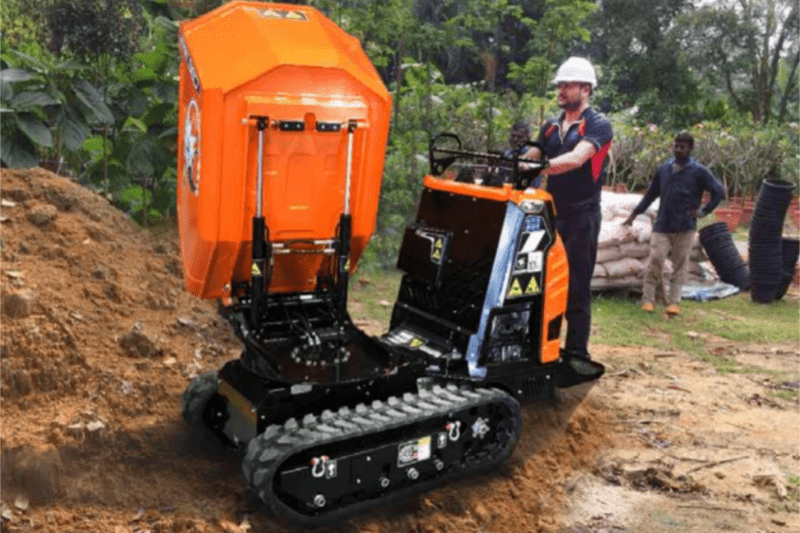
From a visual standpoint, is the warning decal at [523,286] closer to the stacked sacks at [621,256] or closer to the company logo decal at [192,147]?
the company logo decal at [192,147]

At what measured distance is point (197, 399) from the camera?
4.67m

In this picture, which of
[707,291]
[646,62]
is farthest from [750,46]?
→ [707,291]

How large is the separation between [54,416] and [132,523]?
1.04 m

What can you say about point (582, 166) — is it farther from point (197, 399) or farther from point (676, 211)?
point (676, 211)

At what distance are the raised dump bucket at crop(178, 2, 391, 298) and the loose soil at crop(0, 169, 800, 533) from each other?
1.01 metres

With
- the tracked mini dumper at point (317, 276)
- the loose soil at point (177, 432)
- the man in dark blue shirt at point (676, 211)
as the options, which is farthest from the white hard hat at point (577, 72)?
the man in dark blue shirt at point (676, 211)

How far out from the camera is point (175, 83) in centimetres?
653

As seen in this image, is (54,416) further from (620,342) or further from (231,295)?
(620,342)

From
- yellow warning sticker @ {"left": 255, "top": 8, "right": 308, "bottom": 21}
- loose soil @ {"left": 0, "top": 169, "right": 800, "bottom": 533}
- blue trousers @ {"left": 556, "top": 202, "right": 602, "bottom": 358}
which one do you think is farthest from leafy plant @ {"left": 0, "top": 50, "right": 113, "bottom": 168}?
blue trousers @ {"left": 556, "top": 202, "right": 602, "bottom": 358}

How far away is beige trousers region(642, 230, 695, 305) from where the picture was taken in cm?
896

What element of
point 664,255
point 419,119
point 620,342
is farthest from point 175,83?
point 664,255

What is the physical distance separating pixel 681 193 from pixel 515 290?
451 cm

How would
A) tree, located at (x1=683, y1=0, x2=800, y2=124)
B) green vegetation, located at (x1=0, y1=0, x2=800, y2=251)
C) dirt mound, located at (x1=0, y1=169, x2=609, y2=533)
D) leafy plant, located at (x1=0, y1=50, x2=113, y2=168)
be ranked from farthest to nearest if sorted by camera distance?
tree, located at (x1=683, y1=0, x2=800, y2=124) → green vegetation, located at (x1=0, y1=0, x2=800, y2=251) → leafy plant, located at (x1=0, y1=50, x2=113, y2=168) → dirt mound, located at (x1=0, y1=169, x2=609, y2=533)

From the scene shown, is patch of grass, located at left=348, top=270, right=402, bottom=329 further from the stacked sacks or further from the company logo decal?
the company logo decal
